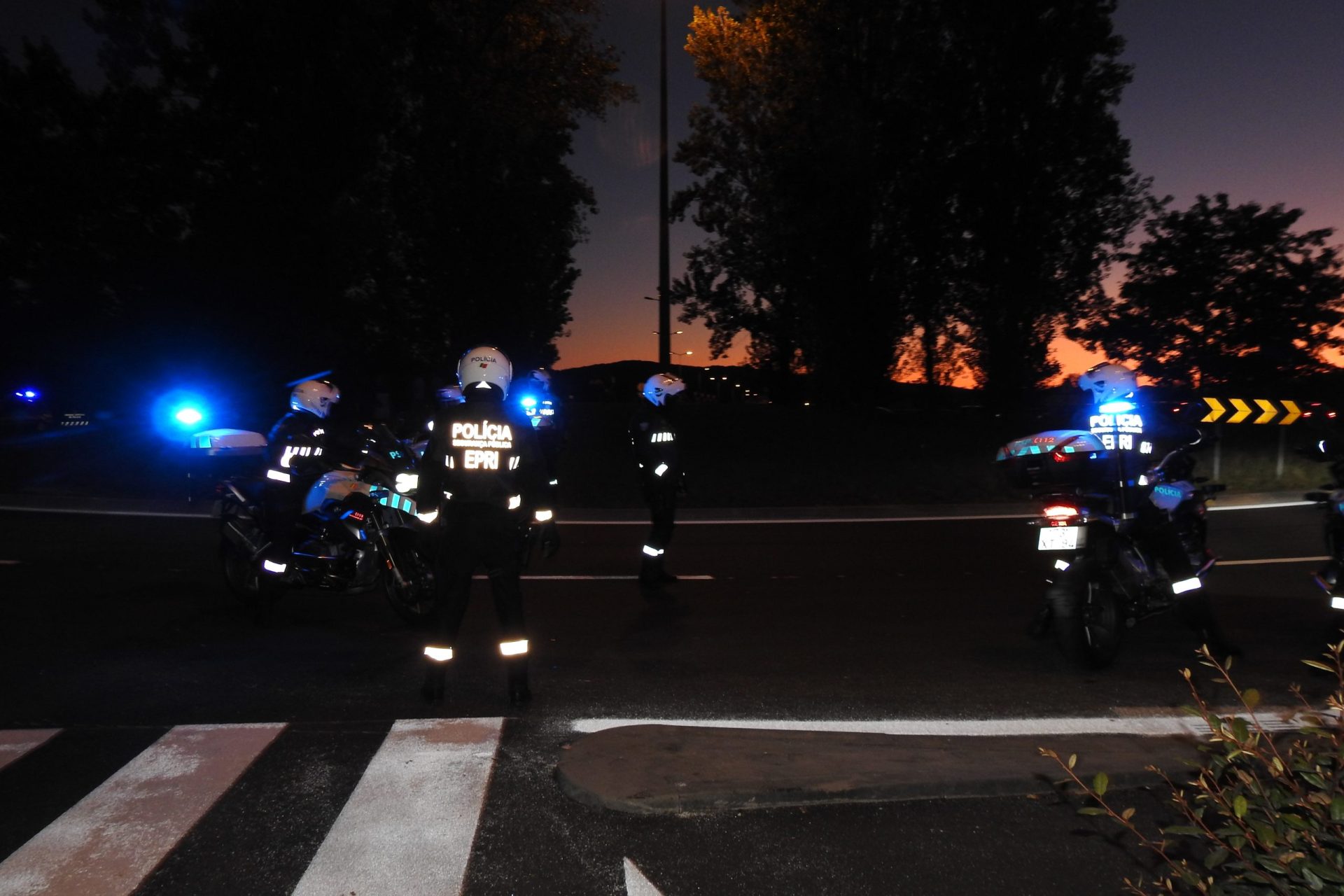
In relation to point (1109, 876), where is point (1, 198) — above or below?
above

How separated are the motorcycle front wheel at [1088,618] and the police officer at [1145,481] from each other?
45 cm

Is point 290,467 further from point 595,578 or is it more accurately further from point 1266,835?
point 1266,835

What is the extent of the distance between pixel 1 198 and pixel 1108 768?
27.9m

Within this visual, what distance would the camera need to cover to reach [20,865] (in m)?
4.00

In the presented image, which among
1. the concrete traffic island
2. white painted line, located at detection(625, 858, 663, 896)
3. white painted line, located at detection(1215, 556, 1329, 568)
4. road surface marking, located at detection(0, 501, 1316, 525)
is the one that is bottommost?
white painted line, located at detection(625, 858, 663, 896)

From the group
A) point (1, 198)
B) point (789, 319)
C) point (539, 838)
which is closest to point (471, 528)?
point (539, 838)

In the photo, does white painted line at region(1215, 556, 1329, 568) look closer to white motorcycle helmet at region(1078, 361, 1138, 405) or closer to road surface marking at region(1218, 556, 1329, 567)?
road surface marking at region(1218, 556, 1329, 567)

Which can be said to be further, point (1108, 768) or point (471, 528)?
point (471, 528)

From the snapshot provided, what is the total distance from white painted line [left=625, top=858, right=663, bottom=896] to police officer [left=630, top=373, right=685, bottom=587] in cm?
549

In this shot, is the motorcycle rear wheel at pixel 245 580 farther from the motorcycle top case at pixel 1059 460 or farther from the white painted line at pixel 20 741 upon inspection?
the motorcycle top case at pixel 1059 460

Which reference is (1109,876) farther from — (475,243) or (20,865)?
(475,243)

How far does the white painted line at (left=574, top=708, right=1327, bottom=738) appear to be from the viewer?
553 cm

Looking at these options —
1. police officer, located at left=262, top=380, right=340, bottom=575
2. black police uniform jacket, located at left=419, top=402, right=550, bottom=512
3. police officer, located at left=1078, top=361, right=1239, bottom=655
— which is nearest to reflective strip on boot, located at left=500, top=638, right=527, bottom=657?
black police uniform jacket, located at left=419, top=402, right=550, bottom=512

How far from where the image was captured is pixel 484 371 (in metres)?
6.23
